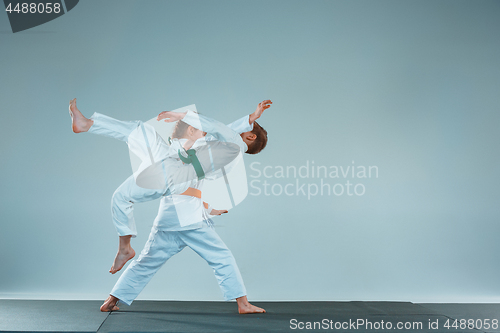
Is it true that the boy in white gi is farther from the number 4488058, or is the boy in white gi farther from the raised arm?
the number 4488058

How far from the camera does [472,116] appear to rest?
138 inches

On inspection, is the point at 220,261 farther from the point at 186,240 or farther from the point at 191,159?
the point at 191,159

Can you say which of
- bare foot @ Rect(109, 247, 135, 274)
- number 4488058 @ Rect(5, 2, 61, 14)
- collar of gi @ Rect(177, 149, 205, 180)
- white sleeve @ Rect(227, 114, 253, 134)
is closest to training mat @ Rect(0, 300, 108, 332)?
bare foot @ Rect(109, 247, 135, 274)

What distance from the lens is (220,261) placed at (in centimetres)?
232

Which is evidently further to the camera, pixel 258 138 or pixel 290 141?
pixel 290 141

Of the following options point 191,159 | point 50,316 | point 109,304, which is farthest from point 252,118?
point 50,316

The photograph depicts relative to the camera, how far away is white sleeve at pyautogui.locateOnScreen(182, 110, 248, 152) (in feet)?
6.72

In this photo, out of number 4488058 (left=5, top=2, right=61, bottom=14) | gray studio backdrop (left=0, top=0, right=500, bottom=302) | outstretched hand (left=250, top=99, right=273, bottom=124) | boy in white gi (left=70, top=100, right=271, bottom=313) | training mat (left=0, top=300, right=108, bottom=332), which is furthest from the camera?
number 4488058 (left=5, top=2, right=61, bottom=14)

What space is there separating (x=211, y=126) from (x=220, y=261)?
779mm

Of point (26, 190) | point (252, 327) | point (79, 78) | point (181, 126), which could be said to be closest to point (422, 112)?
point (181, 126)

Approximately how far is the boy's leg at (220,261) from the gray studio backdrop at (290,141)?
2.93 feet

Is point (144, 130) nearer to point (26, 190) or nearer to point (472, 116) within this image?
point (26, 190)

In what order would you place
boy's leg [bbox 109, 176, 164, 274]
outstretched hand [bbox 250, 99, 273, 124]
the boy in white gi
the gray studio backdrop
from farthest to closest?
Result: 1. the gray studio backdrop
2. the boy in white gi
3. outstretched hand [bbox 250, 99, 273, 124]
4. boy's leg [bbox 109, 176, 164, 274]

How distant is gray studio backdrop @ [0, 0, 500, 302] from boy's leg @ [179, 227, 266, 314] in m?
0.89
